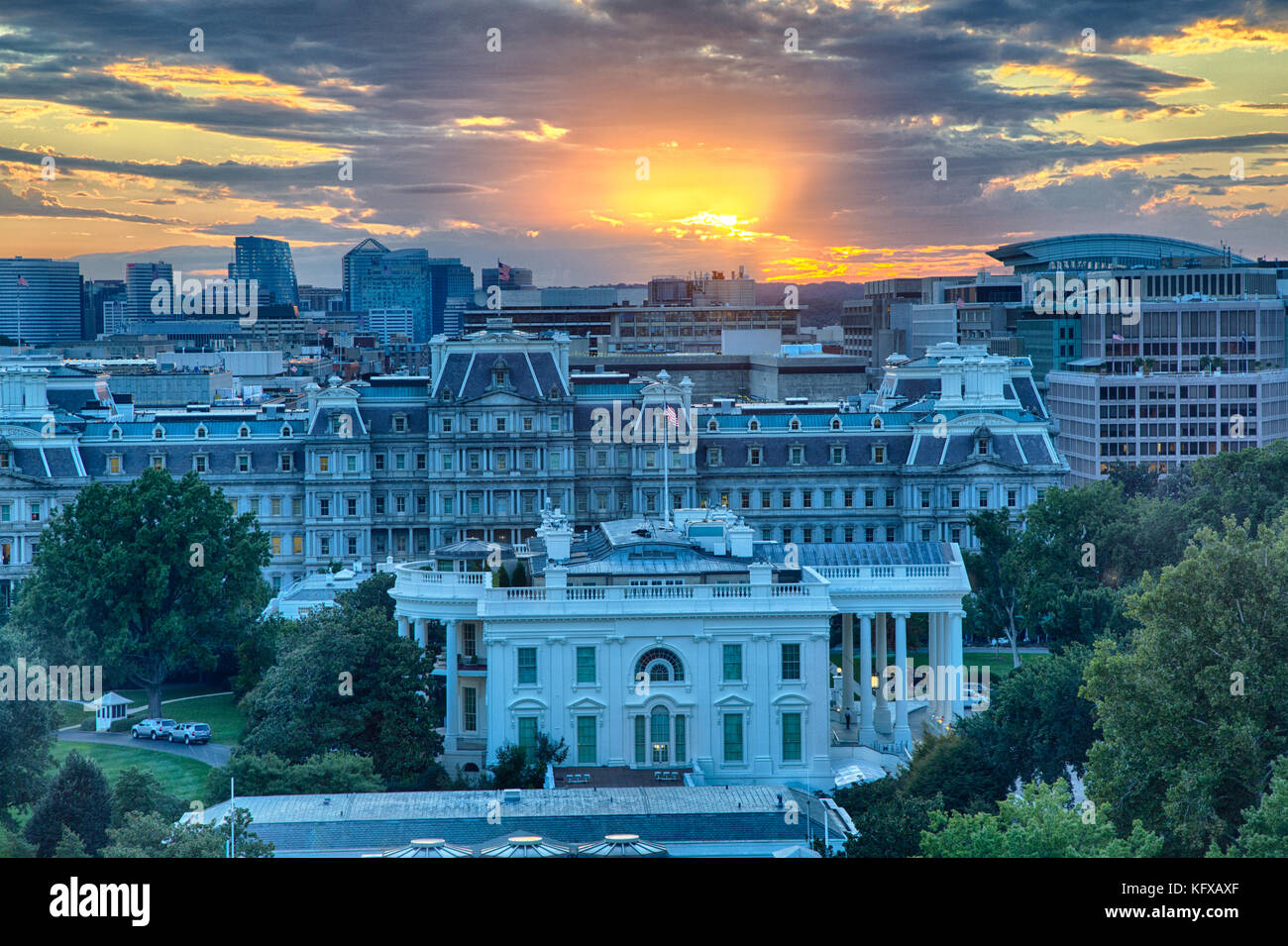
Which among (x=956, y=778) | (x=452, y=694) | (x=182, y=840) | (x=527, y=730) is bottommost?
(x=956, y=778)

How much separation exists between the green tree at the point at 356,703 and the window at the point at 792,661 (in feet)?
34.5

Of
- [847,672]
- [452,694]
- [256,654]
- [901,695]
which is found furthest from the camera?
[256,654]

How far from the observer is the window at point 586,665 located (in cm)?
4878

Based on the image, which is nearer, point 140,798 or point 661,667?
point 140,798

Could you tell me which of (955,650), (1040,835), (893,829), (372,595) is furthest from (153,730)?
(1040,835)

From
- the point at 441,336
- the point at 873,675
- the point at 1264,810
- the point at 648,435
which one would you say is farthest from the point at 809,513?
the point at 1264,810

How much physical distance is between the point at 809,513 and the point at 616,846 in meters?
65.9

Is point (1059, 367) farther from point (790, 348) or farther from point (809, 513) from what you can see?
point (809, 513)

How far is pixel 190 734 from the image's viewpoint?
61.2 metres

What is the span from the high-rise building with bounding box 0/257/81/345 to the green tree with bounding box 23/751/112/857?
118972mm

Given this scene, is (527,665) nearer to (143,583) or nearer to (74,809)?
(74,809)

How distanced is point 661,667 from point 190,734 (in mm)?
21423

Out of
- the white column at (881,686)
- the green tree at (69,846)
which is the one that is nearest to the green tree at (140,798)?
the green tree at (69,846)
